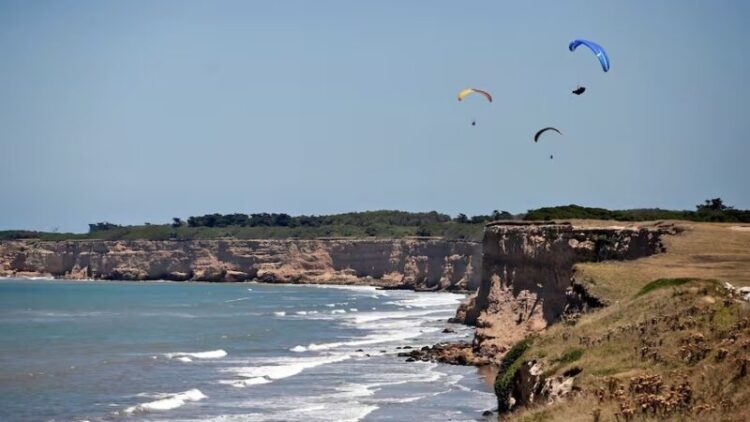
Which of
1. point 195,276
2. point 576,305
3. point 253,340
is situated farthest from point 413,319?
point 195,276

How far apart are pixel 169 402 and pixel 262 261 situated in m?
107

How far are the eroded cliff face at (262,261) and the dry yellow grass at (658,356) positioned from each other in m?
91.5

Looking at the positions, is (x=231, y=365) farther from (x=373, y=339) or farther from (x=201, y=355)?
(x=373, y=339)

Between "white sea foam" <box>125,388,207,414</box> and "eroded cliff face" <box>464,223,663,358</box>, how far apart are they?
46.0 feet

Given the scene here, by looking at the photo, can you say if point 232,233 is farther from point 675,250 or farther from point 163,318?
point 675,250

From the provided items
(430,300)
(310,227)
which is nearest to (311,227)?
(310,227)

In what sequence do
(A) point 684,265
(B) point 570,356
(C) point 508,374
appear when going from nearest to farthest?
(B) point 570,356
(C) point 508,374
(A) point 684,265

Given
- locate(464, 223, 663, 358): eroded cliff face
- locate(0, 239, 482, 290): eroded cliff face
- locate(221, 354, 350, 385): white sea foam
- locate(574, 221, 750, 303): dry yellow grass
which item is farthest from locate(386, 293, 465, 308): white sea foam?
locate(574, 221, 750, 303): dry yellow grass

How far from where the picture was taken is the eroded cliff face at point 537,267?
150 ft

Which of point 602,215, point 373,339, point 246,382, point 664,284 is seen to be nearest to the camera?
point 664,284

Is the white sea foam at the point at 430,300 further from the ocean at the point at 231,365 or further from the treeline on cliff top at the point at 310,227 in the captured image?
the treeline on cliff top at the point at 310,227

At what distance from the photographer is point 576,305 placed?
31.7 metres

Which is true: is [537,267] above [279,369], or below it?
above

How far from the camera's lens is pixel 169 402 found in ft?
116
